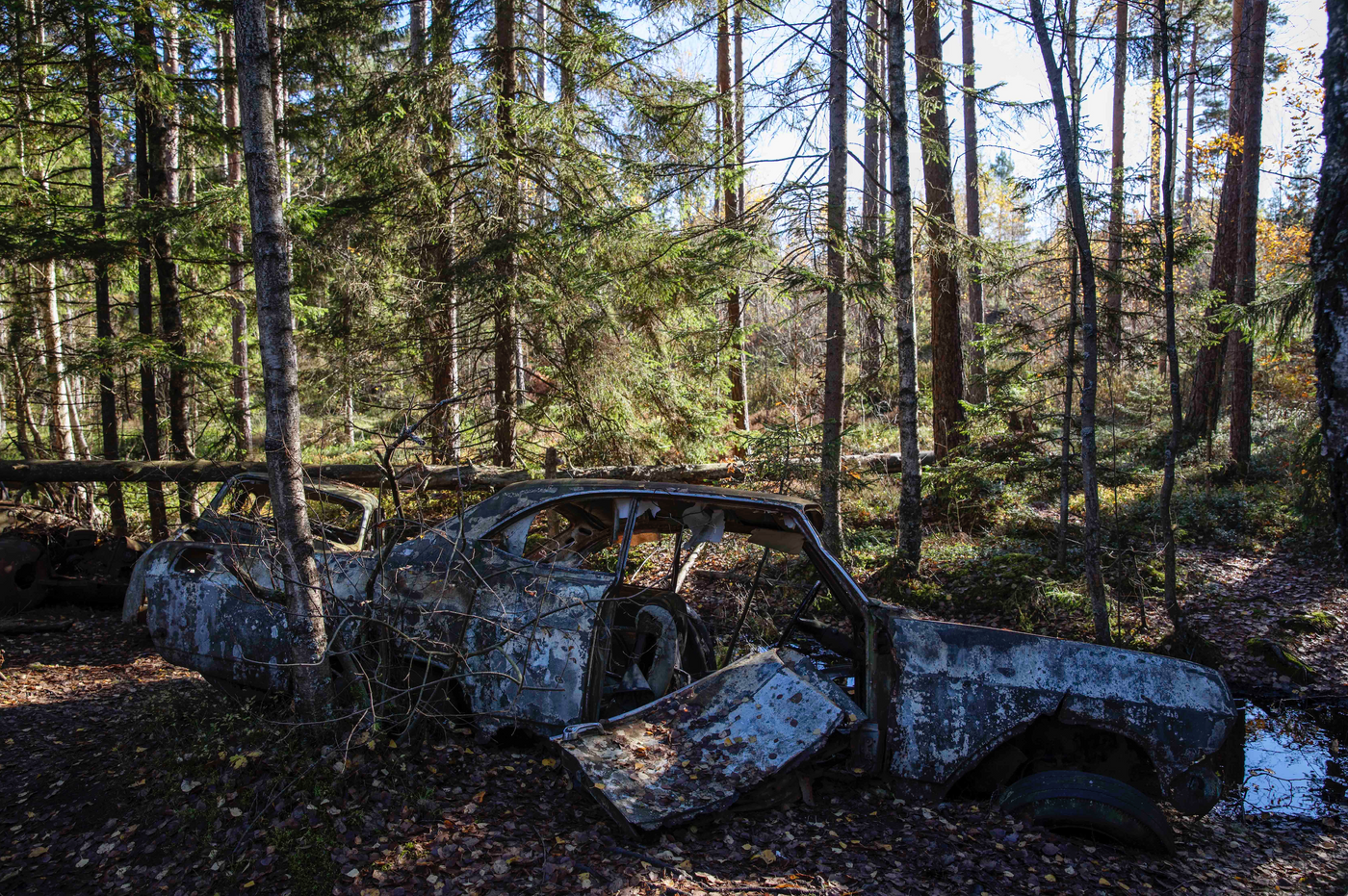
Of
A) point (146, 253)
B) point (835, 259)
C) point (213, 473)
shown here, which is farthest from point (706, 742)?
point (146, 253)

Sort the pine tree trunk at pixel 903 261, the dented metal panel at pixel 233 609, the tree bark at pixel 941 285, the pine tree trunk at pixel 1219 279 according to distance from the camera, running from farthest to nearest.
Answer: the pine tree trunk at pixel 1219 279, the tree bark at pixel 941 285, the pine tree trunk at pixel 903 261, the dented metal panel at pixel 233 609

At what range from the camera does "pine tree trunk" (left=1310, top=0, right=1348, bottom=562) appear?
11.1 feet

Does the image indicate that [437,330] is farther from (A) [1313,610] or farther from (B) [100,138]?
(A) [1313,610]

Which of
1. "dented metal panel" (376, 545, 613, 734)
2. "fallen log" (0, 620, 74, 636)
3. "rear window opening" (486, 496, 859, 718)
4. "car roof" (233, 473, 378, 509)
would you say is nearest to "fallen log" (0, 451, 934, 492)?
"car roof" (233, 473, 378, 509)

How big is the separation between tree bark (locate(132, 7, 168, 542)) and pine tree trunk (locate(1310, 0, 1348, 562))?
10.6 m

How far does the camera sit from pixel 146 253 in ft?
29.3

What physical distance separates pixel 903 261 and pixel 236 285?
34.7 ft

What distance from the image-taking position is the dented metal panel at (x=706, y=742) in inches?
139

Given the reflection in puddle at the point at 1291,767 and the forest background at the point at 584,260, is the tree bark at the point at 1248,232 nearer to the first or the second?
the forest background at the point at 584,260

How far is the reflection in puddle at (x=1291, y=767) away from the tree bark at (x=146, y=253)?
11.3m

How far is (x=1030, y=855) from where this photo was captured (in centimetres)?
351

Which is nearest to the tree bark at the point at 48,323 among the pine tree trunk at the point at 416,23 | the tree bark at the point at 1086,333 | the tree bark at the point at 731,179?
the pine tree trunk at the point at 416,23

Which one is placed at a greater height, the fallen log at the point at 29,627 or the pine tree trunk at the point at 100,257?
the pine tree trunk at the point at 100,257

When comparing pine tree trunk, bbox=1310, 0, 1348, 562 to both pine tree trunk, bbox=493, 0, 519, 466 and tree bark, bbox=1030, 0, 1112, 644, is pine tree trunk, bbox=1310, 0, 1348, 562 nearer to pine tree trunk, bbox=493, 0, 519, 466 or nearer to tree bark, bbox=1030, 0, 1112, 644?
tree bark, bbox=1030, 0, 1112, 644
